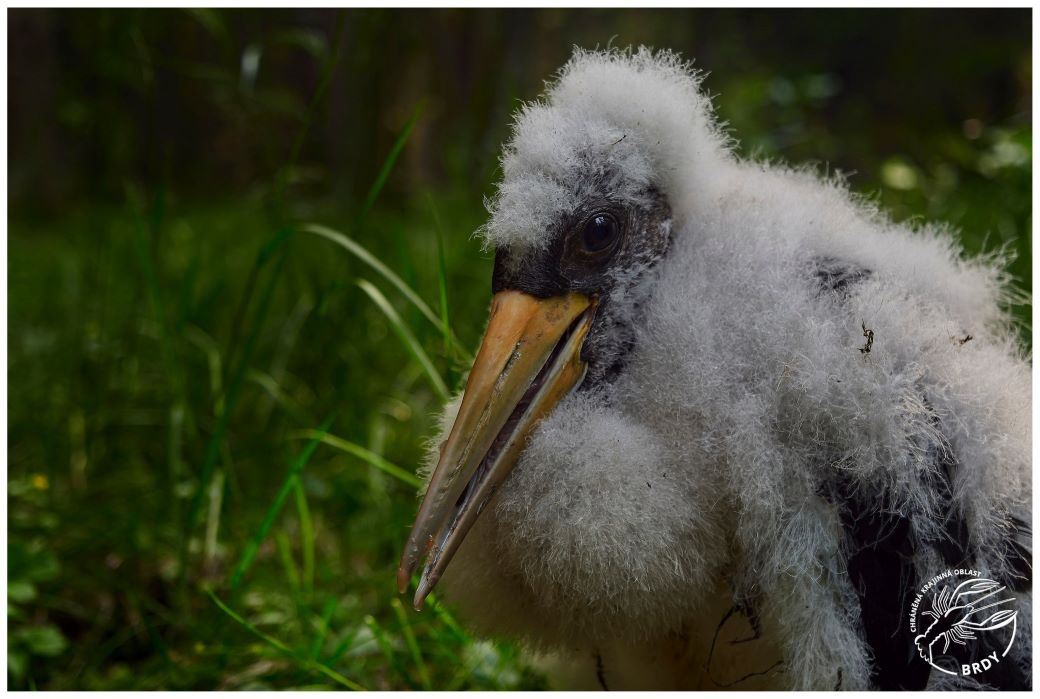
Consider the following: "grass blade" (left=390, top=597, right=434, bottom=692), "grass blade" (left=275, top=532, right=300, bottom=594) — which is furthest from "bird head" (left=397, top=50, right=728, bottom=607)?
"grass blade" (left=275, top=532, right=300, bottom=594)

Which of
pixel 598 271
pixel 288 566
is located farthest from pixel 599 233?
pixel 288 566

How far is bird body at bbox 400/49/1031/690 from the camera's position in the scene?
1.38 metres

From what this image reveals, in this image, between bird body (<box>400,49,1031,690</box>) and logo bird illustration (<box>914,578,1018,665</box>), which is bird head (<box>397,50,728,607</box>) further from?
logo bird illustration (<box>914,578,1018,665</box>)

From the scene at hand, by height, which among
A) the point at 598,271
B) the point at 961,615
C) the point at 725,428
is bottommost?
the point at 961,615

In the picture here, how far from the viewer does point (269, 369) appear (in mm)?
3045

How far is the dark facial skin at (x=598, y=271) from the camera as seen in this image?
1523 millimetres

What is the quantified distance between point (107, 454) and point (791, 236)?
224 centimetres

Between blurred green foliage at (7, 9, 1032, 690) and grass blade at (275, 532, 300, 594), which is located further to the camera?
grass blade at (275, 532, 300, 594)

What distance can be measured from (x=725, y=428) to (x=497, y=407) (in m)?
0.37

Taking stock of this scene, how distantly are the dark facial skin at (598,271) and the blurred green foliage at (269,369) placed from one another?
321mm

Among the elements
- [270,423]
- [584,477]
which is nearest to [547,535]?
[584,477]

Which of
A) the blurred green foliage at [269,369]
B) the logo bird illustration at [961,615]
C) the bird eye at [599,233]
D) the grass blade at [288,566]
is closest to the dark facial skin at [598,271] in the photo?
the bird eye at [599,233]

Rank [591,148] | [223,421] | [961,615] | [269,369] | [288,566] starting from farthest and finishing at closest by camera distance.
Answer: [269,369], [288,566], [223,421], [591,148], [961,615]

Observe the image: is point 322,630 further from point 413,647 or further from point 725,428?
point 725,428
